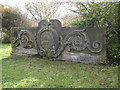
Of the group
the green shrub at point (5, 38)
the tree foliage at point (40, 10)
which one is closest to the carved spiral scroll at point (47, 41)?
the green shrub at point (5, 38)

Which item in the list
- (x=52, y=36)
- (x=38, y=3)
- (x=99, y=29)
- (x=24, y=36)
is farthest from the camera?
(x=38, y=3)

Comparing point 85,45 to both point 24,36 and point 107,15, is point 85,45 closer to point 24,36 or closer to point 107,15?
point 107,15

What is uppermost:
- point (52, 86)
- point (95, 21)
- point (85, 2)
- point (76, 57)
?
point (85, 2)

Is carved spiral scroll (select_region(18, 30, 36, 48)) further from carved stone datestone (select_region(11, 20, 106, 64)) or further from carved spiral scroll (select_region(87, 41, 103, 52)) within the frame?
carved spiral scroll (select_region(87, 41, 103, 52))

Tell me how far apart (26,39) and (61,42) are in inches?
84.7

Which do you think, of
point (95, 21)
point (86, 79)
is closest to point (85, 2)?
point (95, 21)

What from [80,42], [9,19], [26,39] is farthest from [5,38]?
[80,42]

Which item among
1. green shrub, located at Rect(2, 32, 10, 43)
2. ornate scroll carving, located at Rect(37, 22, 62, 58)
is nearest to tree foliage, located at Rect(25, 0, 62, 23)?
green shrub, located at Rect(2, 32, 10, 43)

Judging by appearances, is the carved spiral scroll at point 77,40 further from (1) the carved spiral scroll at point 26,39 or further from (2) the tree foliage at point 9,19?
(2) the tree foliage at point 9,19

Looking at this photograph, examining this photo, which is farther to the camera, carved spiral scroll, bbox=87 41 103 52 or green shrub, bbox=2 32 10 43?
green shrub, bbox=2 32 10 43

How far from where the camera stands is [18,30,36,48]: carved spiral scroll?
6.89 metres

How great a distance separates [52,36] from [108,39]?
238 cm

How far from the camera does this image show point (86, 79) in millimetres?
3709

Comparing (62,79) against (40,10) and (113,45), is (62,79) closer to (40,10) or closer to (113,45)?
(113,45)
